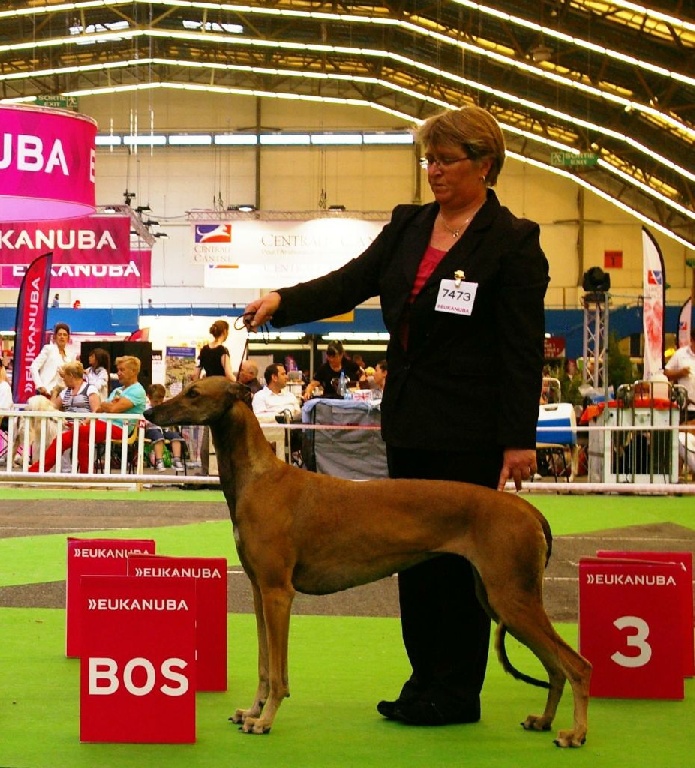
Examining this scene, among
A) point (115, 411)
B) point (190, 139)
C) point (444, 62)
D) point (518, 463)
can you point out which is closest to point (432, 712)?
point (518, 463)

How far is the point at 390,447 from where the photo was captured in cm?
368

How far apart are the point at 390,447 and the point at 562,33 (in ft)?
57.5

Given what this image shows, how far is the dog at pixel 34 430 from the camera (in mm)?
12141

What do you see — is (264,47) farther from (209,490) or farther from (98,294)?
(209,490)

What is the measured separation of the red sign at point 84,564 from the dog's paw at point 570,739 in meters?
1.73

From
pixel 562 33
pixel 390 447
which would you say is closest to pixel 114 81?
pixel 562 33

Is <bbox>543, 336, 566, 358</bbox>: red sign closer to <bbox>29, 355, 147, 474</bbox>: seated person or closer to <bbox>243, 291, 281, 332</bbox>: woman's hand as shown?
<bbox>29, 355, 147, 474</bbox>: seated person

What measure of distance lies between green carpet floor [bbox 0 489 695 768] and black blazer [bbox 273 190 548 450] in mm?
823

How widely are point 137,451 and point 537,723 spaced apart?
387 inches

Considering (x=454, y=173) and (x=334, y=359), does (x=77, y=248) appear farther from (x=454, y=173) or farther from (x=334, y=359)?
(x=454, y=173)

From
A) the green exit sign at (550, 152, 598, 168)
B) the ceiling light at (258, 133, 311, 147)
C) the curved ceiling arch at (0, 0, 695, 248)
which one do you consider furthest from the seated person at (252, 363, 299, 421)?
the ceiling light at (258, 133, 311, 147)

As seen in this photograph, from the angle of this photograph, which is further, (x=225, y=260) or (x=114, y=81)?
(x=114, y=81)

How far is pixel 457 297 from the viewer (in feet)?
11.4

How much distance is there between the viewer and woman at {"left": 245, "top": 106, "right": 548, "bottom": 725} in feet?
11.4
